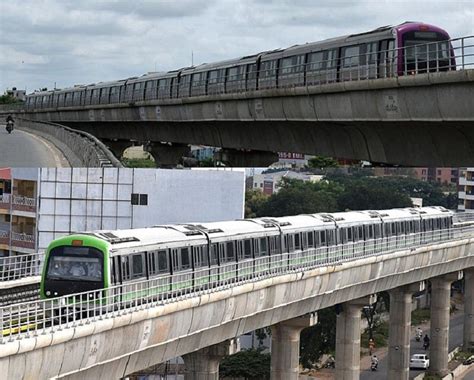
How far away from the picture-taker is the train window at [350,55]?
38969 mm

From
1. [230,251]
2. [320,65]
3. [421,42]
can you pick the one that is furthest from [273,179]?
[230,251]

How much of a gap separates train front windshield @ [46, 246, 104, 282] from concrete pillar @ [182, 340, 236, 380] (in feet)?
37.9

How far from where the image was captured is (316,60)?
139 feet

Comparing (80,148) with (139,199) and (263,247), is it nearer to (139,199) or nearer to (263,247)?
(139,199)

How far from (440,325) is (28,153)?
3176cm

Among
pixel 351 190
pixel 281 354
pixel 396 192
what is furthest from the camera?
pixel 396 192

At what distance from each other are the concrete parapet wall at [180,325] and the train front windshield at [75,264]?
5.57ft

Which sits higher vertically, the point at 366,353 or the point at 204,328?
the point at 204,328

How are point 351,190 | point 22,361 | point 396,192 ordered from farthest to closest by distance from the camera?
point 396,192 < point 351,190 < point 22,361

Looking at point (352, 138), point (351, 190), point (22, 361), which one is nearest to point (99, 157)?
point (352, 138)

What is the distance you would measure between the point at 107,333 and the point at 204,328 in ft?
21.9

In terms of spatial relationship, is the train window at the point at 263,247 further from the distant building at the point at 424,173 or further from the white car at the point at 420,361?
the distant building at the point at 424,173

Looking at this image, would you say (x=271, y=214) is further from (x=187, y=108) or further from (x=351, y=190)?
(x=187, y=108)

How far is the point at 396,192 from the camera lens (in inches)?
3937
